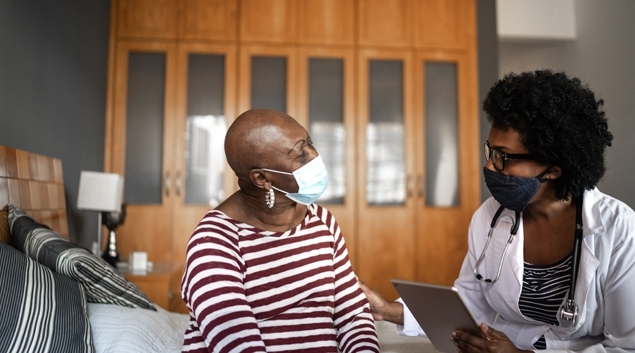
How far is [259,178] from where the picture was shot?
1377 mm

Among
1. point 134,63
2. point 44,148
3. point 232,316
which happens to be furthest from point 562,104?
point 134,63

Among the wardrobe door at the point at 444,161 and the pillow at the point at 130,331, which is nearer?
the pillow at the point at 130,331

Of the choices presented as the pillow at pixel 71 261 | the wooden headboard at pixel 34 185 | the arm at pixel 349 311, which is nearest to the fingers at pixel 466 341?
the arm at pixel 349 311

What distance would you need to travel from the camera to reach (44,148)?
2643mm

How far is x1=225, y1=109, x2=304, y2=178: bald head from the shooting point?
1.33 m

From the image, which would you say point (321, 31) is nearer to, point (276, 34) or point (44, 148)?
point (276, 34)

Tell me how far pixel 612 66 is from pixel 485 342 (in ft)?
8.14

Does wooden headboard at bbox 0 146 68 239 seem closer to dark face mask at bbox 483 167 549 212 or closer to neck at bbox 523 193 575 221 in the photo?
dark face mask at bbox 483 167 549 212

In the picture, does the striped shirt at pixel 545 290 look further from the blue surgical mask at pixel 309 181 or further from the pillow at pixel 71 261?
the pillow at pixel 71 261

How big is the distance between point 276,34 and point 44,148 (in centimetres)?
214

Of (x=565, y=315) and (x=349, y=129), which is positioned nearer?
(x=565, y=315)

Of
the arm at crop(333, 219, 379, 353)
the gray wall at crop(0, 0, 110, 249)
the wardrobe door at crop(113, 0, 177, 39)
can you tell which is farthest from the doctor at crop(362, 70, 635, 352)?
the wardrobe door at crop(113, 0, 177, 39)

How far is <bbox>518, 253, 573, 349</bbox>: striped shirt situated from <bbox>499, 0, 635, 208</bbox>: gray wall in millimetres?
1425

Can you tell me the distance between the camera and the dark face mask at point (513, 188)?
152 centimetres
